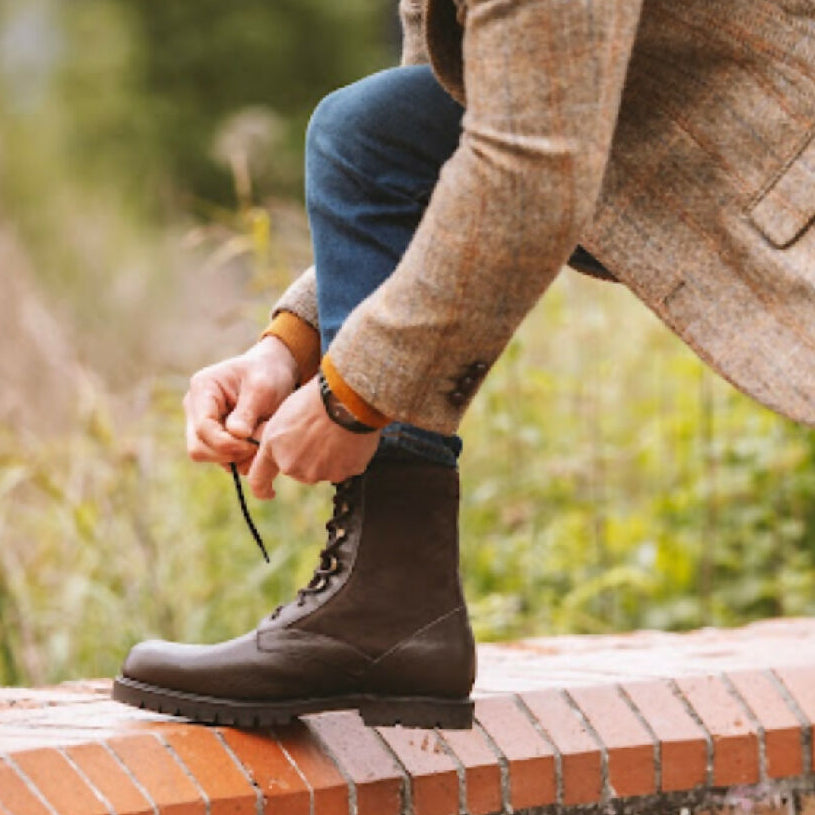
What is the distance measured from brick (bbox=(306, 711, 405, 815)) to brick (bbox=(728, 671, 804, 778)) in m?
0.57

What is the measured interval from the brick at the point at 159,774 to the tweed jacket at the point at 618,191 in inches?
19.5

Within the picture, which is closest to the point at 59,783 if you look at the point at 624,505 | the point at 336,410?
the point at 336,410

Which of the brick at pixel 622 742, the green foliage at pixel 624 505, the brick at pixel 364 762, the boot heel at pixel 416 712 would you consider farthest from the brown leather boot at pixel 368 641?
the green foliage at pixel 624 505

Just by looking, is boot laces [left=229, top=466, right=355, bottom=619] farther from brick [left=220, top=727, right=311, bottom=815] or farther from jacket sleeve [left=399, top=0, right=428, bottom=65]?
jacket sleeve [left=399, top=0, right=428, bottom=65]

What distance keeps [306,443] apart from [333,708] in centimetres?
36

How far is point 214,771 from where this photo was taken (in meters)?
1.70

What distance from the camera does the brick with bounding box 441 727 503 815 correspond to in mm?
1872

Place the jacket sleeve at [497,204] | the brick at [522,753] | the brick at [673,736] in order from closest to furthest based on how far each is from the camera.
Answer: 1. the jacket sleeve at [497,204]
2. the brick at [522,753]
3. the brick at [673,736]

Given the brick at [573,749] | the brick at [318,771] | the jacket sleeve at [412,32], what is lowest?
Result: the brick at [573,749]

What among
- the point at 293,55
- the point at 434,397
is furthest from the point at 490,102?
the point at 293,55

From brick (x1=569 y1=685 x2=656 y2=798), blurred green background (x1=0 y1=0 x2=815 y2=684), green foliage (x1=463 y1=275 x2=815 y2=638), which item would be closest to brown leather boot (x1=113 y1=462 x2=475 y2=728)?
brick (x1=569 y1=685 x2=656 y2=798)

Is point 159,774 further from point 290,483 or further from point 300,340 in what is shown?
point 290,483

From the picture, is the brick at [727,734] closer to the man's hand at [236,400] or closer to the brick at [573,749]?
the brick at [573,749]

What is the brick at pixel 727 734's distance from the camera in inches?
81.7
